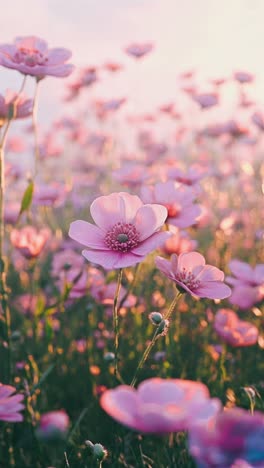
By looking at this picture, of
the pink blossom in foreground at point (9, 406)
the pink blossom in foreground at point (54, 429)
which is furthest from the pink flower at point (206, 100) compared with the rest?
the pink blossom in foreground at point (54, 429)

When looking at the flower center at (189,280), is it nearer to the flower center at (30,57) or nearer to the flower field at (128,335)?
the flower field at (128,335)

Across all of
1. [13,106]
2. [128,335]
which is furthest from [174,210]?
[128,335]

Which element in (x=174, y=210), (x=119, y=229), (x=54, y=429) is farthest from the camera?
(x=174, y=210)

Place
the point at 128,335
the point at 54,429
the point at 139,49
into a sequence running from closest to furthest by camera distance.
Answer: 1. the point at 54,429
2. the point at 128,335
3. the point at 139,49

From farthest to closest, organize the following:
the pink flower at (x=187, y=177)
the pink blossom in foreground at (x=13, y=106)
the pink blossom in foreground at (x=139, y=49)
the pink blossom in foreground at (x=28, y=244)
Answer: the pink blossom in foreground at (x=139, y=49)
the pink flower at (x=187, y=177)
the pink blossom in foreground at (x=28, y=244)
the pink blossom in foreground at (x=13, y=106)

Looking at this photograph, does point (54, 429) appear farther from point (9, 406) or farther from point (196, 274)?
point (196, 274)

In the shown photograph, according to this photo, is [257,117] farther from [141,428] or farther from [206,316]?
[141,428]

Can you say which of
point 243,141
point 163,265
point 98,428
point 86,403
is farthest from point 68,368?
point 243,141
